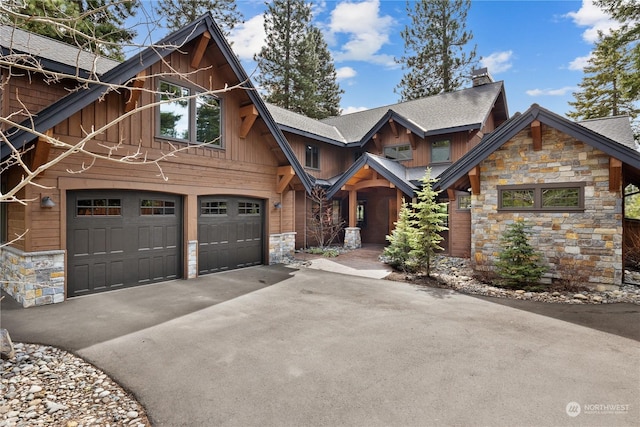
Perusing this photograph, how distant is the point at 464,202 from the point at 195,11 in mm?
21399

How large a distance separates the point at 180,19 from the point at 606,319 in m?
26.2

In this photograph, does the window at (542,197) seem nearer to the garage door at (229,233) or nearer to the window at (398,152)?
the window at (398,152)

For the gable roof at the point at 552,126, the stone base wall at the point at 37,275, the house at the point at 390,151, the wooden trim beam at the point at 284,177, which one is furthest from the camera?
the house at the point at 390,151

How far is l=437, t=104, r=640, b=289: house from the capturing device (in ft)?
24.4

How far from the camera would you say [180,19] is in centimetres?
2153

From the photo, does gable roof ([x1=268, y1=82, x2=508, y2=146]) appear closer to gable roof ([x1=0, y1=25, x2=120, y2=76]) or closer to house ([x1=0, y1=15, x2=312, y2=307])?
house ([x1=0, y1=15, x2=312, y2=307])

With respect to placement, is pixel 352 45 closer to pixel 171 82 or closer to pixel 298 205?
pixel 298 205

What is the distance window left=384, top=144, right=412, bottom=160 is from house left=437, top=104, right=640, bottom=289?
6.51m

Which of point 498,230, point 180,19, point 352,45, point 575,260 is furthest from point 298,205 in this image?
point 180,19

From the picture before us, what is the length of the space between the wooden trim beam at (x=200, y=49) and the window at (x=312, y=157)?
25.0 feet

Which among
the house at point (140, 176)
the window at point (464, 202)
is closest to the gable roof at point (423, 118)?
the window at point (464, 202)

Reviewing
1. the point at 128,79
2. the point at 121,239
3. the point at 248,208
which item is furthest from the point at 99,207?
the point at 248,208

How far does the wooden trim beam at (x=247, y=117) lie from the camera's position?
30.6 ft

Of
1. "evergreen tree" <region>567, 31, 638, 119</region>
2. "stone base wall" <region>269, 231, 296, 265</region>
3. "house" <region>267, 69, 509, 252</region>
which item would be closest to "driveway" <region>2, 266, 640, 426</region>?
"stone base wall" <region>269, 231, 296, 265</region>
